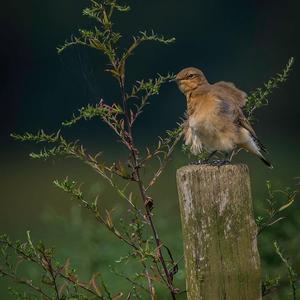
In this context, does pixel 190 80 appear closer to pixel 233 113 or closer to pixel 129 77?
pixel 233 113

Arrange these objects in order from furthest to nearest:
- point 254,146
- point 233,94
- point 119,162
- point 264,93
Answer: point 254,146, point 233,94, point 264,93, point 119,162

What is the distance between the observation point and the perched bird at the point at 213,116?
14.7 feet

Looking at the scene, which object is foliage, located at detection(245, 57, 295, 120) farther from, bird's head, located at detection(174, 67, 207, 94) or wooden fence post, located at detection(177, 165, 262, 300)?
wooden fence post, located at detection(177, 165, 262, 300)

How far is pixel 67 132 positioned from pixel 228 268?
8050 millimetres

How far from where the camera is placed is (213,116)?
14.8ft

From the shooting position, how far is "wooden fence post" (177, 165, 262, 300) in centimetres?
353

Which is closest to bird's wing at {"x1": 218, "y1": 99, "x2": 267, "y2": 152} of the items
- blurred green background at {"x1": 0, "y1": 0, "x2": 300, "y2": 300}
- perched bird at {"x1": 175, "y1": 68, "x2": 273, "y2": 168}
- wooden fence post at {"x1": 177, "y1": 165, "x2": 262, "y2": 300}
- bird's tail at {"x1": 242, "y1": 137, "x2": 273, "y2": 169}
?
perched bird at {"x1": 175, "y1": 68, "x2": 273, "y2": 168}

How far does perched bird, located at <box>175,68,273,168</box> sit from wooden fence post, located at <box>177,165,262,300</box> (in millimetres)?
961

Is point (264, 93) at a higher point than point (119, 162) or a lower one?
higher

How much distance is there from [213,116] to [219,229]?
3.49 feet

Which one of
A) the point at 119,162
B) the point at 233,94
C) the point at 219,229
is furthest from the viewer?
the point at 233,94

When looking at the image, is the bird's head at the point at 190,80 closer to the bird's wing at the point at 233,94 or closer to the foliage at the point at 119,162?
the bird's wing at the point at 233,94

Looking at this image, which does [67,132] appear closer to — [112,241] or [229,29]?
[229,29]

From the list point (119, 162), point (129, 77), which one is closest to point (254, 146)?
point (119, 162)
